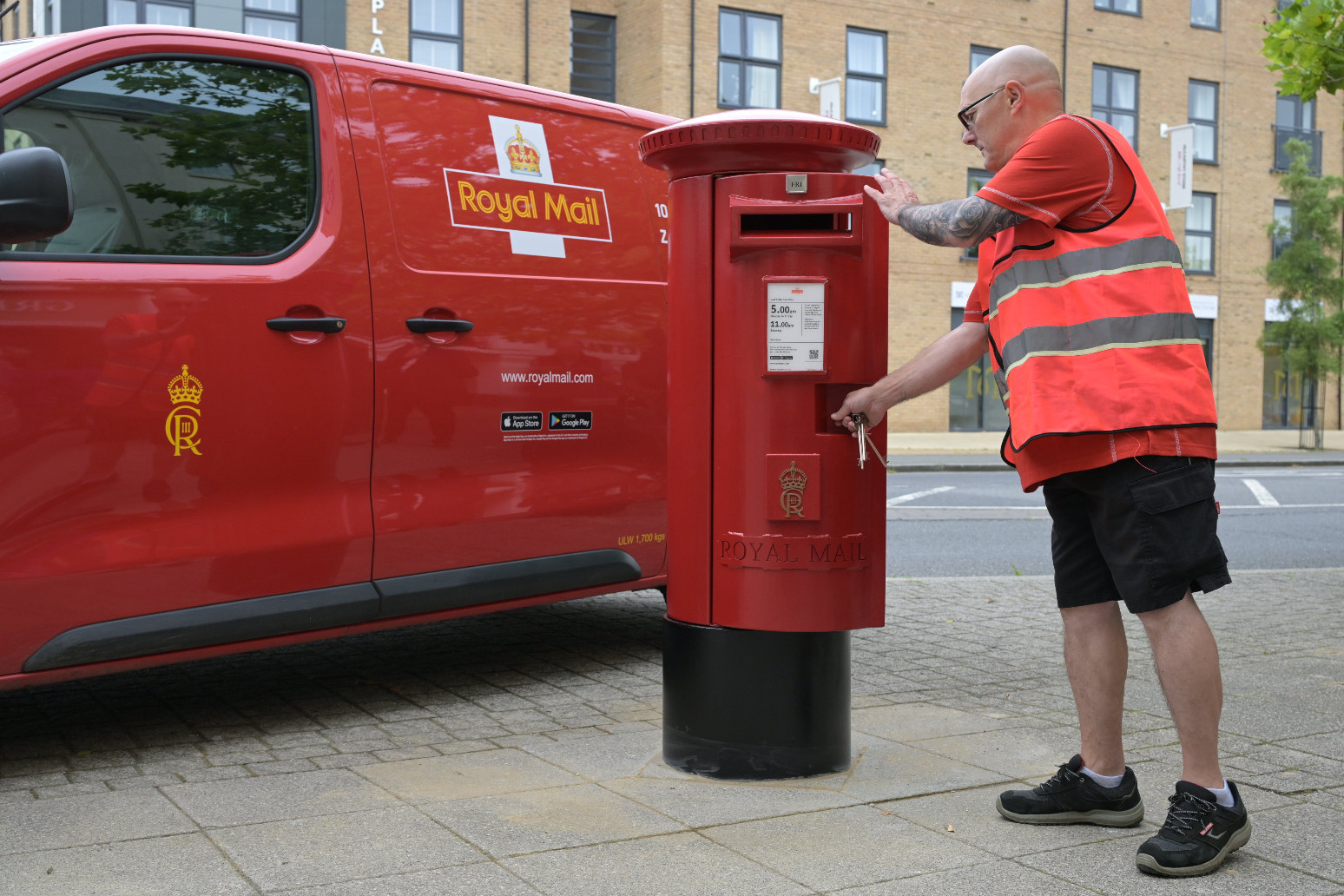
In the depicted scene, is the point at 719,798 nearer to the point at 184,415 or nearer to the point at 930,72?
the point at 184,415

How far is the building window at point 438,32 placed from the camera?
2409 centimetres

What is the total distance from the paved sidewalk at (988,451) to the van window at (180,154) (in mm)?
15457

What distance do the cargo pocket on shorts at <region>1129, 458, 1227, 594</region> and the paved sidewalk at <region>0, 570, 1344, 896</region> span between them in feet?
2.24

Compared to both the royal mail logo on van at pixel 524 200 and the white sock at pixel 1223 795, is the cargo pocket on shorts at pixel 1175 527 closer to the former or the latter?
the white sock at pixel 1223 795

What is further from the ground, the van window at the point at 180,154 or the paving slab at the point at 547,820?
the van window at the point at 180,154

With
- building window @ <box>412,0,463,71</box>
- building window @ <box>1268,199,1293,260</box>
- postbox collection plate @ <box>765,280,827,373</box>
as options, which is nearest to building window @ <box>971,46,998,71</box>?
building window @ <box>1268,199,1293,260</box>

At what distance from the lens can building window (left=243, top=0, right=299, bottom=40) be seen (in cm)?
→ 2231

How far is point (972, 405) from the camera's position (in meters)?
29.5

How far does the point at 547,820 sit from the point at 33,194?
2053 millimetres

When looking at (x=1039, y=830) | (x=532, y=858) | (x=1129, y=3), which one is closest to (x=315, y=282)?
(x=532, y=858)

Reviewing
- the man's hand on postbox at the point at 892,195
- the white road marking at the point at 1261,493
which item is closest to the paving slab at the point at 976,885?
the man's hand on postbox at the point at 892,195

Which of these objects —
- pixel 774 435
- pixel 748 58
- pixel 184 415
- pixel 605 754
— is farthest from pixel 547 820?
pixel 748 58

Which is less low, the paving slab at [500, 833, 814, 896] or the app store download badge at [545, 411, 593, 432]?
the app store download badge at [545, 411, 593, 432]

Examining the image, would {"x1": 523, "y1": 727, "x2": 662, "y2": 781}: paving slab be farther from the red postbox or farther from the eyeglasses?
the eyeglasses
